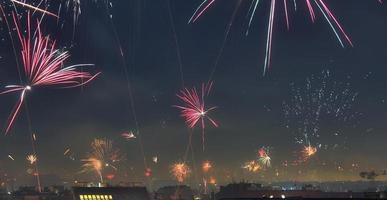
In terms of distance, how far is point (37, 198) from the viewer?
573ft

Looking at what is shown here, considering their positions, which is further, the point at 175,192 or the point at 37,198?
the point at 175,192

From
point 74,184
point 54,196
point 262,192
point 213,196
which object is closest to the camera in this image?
point 74,184

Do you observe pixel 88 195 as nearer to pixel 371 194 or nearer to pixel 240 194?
pixel 240 194

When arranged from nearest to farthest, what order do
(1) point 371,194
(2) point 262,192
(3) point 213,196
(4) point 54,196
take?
(1) point 371,194 < (2) point 262,192 < (3) point 213,196 < (4) point 54,196

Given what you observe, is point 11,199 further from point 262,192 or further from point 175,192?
point 262,192

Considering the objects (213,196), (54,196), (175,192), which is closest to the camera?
(213,196)

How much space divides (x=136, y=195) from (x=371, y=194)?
55967 mm

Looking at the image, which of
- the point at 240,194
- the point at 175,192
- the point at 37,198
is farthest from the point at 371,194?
the point at 37,198

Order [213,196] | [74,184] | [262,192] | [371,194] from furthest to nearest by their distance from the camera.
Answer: [213,196] → [262,192] → [74,184] → [371,194]

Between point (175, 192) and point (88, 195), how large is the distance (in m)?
86.3

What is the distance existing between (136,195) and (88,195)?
11502 mm

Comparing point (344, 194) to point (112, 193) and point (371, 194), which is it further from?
point (112, 193)

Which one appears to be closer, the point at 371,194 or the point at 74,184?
the point at 371,194

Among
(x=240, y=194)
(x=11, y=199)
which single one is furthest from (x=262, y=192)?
(x=11, y=199)
